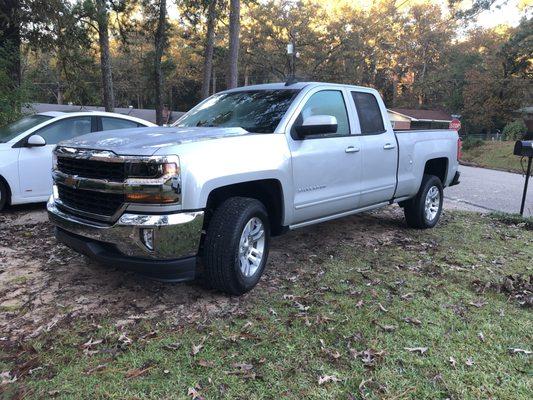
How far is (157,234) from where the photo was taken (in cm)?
351

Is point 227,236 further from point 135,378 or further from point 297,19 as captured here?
point 297,19

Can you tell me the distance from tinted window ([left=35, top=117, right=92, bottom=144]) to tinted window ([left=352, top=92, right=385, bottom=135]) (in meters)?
4.43

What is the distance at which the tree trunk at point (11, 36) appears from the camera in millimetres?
11188

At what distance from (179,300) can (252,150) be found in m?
1.44

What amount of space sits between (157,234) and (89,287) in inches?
47.0

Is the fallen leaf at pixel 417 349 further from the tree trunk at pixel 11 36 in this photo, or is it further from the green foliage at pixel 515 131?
the green foliage at pixel 515 131

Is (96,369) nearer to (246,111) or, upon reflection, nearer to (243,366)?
(243,366)

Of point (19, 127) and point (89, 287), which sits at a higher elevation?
point (19, 127)

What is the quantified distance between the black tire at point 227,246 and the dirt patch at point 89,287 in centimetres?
19

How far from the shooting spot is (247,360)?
316 cm

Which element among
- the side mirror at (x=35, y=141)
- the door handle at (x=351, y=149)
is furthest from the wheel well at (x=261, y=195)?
the side mirror at (x=35, y=141)

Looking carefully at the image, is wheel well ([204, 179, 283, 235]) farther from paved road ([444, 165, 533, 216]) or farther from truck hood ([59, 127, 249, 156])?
paved road ([444, 165, 533, 216])

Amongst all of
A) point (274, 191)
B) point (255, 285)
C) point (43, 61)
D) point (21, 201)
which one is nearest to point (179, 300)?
point (255, 285)

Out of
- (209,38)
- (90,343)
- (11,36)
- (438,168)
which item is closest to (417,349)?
(90,343)
